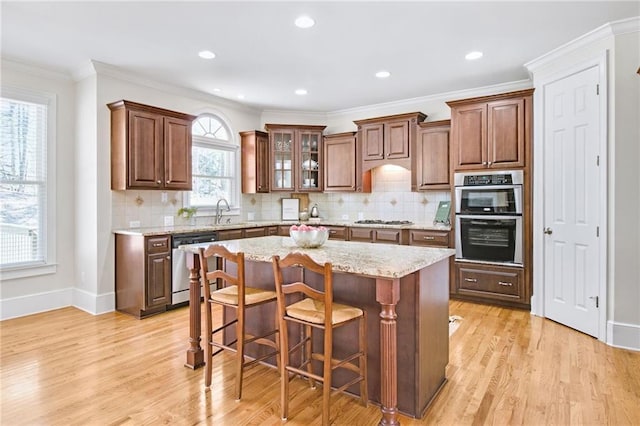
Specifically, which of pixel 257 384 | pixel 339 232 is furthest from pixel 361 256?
pixel 339 232

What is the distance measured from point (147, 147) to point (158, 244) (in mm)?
1157

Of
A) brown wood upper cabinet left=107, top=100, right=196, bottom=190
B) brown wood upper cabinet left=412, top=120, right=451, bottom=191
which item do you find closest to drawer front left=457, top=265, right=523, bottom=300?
brown wood upper cabinet left=412, top=120, right=451, bottom=191

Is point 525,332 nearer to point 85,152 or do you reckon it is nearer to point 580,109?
point 580,109

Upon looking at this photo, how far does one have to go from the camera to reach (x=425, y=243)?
4883mm

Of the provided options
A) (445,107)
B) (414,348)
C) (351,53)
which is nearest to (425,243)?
(445,107)

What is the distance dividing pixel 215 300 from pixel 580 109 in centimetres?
376

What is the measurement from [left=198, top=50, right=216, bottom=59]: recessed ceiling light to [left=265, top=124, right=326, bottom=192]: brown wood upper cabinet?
2.12 meters

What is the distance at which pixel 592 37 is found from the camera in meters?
3.36

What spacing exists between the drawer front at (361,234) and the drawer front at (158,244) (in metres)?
2.52

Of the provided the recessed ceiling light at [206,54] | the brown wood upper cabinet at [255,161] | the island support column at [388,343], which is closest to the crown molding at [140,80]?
the brown wood upper cabinet at [255,161]

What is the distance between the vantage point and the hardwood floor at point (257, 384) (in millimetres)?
2166

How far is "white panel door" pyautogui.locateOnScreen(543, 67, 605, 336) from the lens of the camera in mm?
3438

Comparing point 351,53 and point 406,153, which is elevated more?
point 351,53

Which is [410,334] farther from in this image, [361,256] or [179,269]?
[179,269]
